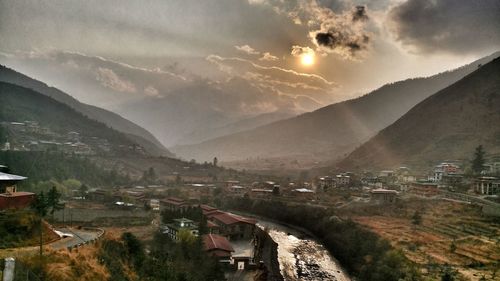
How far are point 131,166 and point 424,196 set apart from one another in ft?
205

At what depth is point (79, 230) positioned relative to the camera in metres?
25.3

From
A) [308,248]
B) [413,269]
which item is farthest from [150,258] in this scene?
[308,248]

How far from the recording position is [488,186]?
51.7m

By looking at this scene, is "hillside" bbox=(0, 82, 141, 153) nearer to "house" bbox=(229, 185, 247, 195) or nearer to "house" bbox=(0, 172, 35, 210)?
"house" bbox=(229, 185, 247, 195)

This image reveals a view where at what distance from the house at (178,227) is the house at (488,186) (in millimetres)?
34058

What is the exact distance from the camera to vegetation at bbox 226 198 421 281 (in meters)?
30.7

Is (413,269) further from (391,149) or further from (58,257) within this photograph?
(391,149)

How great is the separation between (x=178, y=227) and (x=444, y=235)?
23.8m

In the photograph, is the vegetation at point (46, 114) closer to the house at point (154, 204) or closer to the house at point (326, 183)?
the house at point (154, 204)

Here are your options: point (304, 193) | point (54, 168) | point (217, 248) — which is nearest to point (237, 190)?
point (304, 193)

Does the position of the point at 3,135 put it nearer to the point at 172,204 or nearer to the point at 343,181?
the point at 172,204

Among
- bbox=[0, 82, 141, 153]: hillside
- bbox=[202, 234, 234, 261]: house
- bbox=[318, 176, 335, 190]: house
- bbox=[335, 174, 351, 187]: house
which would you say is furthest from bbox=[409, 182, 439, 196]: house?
bbox=[0, 82, 141, 153]: hillside

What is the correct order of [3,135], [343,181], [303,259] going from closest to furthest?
[303,259]
[3,135]
[343,181]

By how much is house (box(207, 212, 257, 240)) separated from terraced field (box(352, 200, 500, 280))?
12339mm
